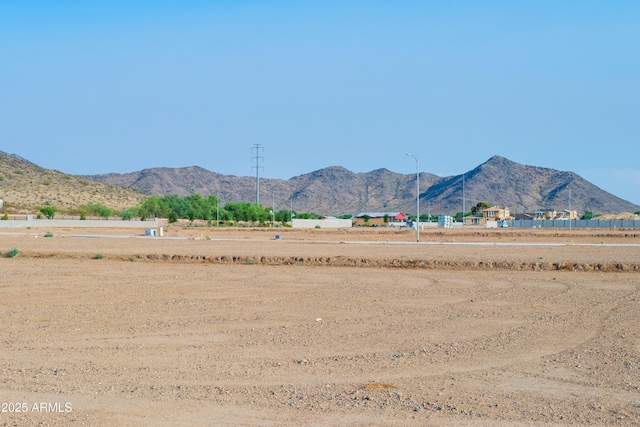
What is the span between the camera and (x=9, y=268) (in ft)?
96.6

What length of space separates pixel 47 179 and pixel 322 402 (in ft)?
458

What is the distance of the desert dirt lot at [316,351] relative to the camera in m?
8.91

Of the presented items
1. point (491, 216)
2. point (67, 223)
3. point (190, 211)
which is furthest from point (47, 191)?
point (491, 216)

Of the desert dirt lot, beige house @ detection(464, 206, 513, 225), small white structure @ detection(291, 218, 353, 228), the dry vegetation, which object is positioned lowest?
the desert dirt lot

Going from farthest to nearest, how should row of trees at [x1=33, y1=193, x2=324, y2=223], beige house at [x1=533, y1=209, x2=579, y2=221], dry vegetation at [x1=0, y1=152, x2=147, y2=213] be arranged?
beige house at [x1=533, y1=209, x2=579, y2=221]
dry vegetation at [x1=0, y1=152, x2=147, y2=213]
row of trees at [x1=33, y1=193, x2=324, y2=223]

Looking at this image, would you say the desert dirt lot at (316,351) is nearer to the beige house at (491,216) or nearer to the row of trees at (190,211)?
the row of trees at (190,211)

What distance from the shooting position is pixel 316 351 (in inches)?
496

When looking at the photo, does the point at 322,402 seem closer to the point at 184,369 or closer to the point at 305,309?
the point at 184,369

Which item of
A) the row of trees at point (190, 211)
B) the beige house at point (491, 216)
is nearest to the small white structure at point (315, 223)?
the row of trees at point (190, 211)

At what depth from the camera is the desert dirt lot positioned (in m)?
8.91

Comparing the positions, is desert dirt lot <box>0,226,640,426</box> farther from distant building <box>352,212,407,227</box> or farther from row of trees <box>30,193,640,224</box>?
distant building <box>352,212,407,227</box>

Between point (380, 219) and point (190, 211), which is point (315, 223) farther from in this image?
point (380, 219)

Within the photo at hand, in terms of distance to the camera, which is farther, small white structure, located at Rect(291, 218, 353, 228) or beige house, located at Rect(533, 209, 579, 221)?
beige house, located at Rect(533, 209, 579, 221)

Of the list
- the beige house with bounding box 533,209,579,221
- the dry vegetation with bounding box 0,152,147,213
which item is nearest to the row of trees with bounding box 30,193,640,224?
the dry vegetation with bounding box 0,152,147,213
